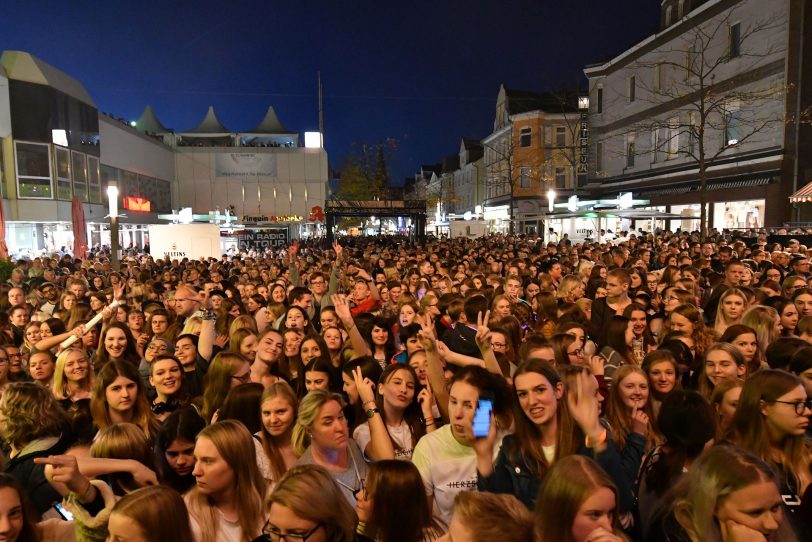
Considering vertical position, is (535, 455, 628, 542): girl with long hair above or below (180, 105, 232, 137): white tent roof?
below

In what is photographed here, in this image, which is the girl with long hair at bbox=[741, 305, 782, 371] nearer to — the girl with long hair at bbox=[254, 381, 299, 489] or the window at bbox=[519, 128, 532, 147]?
the girl with long hair at bbox=[254, 381, 299, 489]

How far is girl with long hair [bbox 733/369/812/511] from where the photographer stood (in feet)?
9.97

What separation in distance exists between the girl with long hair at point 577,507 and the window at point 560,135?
47.9 metres

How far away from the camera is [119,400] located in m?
4.19

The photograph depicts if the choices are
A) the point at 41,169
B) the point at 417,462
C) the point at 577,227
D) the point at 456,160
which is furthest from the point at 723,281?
the point at 456,160

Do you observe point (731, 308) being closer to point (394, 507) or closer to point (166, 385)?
point (394, 507)

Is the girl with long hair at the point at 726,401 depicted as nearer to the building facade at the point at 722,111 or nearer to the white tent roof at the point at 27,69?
the building facade at the point at 722,111

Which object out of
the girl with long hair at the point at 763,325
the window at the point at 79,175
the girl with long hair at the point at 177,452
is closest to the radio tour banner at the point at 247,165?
the window at the point at 79,175

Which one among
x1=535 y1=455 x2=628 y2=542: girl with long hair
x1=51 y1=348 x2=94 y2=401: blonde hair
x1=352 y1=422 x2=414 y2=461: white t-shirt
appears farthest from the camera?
x1=51 y1=348 x2=94 y2=401: blonde hair

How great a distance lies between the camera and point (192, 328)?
251 inches

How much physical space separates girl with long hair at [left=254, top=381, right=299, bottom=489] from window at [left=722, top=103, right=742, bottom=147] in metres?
29.1

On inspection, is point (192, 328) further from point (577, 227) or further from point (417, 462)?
point (577, 227)

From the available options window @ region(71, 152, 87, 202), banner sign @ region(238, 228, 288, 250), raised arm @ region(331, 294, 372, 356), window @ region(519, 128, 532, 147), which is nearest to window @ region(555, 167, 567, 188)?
window @ region(519, 128, 532, 147)

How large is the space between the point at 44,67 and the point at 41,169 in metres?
5.09
